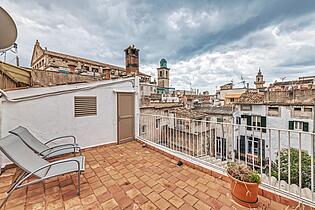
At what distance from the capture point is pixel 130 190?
2309mm

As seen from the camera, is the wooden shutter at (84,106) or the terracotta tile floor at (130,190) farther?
the wooden shutter at (84,106)

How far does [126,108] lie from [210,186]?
3355 mm

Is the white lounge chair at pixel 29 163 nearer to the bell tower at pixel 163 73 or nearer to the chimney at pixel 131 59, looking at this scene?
the chimney at pixel 131 59

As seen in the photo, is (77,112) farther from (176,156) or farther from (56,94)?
(176,156)

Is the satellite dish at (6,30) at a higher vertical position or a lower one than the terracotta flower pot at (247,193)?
higher

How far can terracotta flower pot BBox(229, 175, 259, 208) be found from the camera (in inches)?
74.8

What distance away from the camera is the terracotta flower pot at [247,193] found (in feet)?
6.23

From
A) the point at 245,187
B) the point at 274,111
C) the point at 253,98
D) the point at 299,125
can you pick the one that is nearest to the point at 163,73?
the point at 253,98

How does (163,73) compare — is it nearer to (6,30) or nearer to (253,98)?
(253,98)

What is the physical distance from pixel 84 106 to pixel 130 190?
108 inches

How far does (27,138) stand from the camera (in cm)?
283

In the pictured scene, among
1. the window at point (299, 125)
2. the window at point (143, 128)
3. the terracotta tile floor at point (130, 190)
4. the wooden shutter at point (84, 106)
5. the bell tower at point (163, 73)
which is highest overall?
the bell tower at point (163, 73)

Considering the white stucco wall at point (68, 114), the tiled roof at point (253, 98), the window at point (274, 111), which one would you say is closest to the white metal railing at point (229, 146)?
the white stucco wall at point (68, 114)

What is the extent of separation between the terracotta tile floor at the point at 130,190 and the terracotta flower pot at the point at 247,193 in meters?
0.10
